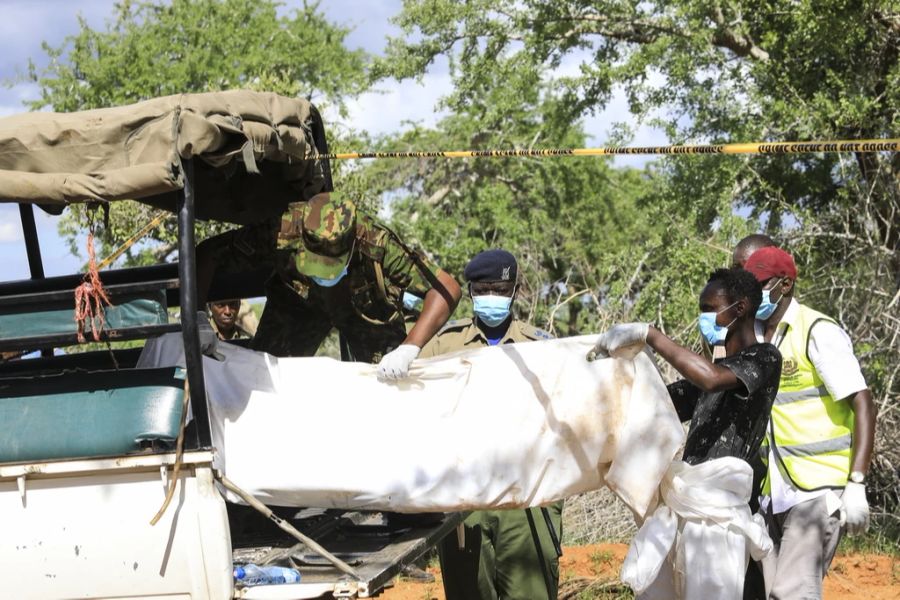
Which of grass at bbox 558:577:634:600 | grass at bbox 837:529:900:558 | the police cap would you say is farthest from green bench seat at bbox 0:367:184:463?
grass at bbox 837:529:900:558

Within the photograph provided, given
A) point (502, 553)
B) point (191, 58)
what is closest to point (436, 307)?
point (502, 553)

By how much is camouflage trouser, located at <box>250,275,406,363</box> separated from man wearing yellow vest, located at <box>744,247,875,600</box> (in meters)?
1.59

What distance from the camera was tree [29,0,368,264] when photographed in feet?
54.5

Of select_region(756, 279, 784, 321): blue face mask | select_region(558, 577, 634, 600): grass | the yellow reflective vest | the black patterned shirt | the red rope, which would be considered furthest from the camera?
select_region(558, 577, 634, 600): grass

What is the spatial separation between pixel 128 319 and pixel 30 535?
754 mm

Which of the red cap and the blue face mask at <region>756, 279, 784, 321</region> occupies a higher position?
the red cap

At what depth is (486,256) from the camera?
5.04 meters

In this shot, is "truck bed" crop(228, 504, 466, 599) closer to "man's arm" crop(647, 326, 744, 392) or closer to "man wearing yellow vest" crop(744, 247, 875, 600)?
"man's arm" crop(647, 326, 744, 392)

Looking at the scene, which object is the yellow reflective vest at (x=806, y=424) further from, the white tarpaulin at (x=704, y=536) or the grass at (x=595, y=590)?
the grass at (x=595, y=590)

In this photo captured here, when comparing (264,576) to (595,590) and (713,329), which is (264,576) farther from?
(595,590)

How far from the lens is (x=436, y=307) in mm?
4445

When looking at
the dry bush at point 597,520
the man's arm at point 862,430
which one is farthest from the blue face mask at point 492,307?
the dry bush at point 597,520

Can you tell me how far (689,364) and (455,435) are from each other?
0.83 metres

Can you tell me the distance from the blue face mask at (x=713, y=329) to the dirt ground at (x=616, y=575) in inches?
106
